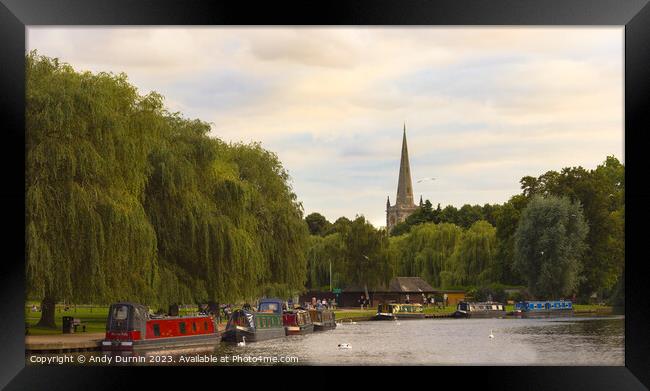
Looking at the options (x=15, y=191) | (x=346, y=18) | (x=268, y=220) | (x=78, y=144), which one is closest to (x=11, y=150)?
(x=15, y=191)

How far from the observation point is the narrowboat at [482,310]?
39.9 m

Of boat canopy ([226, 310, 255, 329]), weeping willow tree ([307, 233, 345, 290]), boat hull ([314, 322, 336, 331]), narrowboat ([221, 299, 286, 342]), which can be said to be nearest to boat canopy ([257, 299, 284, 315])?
narrowboat ([221, 299, 286, 342])

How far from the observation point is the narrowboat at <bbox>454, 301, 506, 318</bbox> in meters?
39.9

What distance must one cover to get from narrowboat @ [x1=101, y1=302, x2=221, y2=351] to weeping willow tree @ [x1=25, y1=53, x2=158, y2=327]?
19.7 inches

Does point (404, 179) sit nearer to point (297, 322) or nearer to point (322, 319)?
point (297, 322)

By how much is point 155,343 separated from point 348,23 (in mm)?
10412

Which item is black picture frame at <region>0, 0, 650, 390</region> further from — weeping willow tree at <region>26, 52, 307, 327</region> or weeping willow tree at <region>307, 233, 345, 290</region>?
weeping willow tree at <region>307, 233, 345, 290</region>

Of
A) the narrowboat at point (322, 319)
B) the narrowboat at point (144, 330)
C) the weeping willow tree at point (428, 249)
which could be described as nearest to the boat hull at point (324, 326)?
the narrowboat at point (322, 319)

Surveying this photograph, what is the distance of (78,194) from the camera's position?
18688mm

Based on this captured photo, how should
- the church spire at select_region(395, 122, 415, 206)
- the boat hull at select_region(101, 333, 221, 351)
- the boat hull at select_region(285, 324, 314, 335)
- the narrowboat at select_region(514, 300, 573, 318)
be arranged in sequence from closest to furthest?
the boat hull at select_region(101, 333, 221, 351) < the church spire at select_region(395, 122, 415, 206) < the boat hull at select_region(285, 324, 314, 335) < the narrowboat at select_region(514, 300, 573, 318)

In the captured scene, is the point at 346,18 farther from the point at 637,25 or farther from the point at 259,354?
the point at 259,354

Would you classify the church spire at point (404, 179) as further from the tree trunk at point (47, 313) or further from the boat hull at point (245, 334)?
the tree trunk at point (47, 313)

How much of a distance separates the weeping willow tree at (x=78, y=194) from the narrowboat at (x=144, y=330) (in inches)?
19.7

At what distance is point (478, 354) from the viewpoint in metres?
23.5
